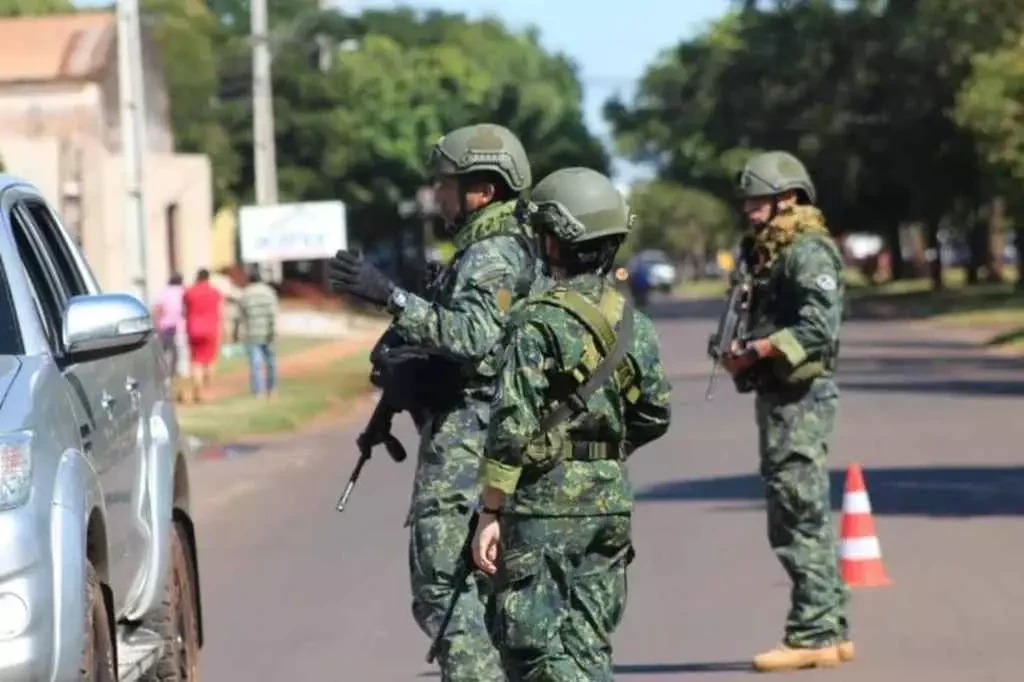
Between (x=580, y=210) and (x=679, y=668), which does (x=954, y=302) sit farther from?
(x=580, y=210)

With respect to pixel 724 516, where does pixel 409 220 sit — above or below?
below

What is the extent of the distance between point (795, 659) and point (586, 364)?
140 inches

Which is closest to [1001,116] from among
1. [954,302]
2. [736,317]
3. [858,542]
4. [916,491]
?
[954,302]

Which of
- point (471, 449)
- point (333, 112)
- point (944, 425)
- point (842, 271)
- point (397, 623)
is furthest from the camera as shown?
point (333, 112)

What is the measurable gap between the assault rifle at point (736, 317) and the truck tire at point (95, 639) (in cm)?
395

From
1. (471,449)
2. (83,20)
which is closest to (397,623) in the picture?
(471,449)

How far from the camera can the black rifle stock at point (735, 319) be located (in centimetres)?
1002

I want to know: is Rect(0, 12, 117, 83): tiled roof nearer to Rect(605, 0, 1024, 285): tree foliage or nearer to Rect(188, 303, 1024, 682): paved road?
Rect(188, 303, 1024, 682): paved road

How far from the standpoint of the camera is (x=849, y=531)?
1202 cm

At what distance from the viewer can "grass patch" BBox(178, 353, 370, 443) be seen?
84.9 ft

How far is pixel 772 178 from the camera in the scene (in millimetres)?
9836

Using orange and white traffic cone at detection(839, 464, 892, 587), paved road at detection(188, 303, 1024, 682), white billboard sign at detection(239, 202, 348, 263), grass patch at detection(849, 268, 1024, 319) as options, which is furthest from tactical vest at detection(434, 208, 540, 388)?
grass patch at detection(849, 268, 1024, 319)

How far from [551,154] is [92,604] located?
2547 inches

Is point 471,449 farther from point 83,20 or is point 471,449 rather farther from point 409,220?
point 409,220
